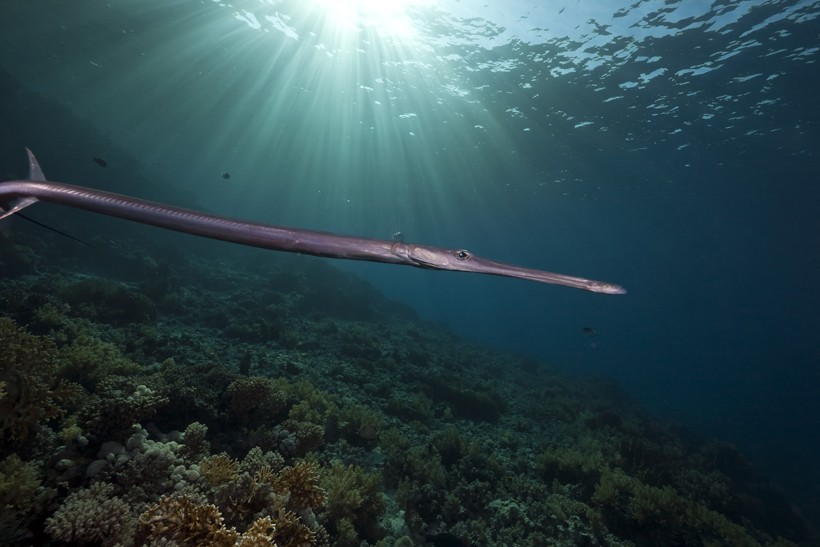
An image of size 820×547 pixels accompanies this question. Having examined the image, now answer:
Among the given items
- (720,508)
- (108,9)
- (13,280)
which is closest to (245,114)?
(108,9)

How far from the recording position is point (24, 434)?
3850 mm

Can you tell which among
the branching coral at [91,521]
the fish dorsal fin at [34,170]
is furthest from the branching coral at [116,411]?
the fish dorsal fin at [34,170]

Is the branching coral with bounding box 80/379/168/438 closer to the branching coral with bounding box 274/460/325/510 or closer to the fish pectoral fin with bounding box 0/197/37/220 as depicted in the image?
the branching coral with bounding box 274/460/325/510

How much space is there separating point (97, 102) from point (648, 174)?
209 ft

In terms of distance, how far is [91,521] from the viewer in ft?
9.53

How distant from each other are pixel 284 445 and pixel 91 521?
270 cm

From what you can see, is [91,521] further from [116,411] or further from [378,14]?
[378,14]

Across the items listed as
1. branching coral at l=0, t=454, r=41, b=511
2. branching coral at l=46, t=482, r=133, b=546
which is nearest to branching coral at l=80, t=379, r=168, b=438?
branching coral at l=0, t=454, r=41, b=511

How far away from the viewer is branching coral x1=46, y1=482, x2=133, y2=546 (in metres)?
2.84

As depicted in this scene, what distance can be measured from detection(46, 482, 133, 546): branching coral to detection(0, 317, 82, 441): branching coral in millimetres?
1482

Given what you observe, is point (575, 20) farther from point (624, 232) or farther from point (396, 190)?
point (624, 232)

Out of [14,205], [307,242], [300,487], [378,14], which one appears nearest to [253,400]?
[300,487]

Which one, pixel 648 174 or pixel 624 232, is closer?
pixel 648 174

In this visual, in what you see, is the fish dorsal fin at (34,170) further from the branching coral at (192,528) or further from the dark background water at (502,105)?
the dark background water at (502,105)
